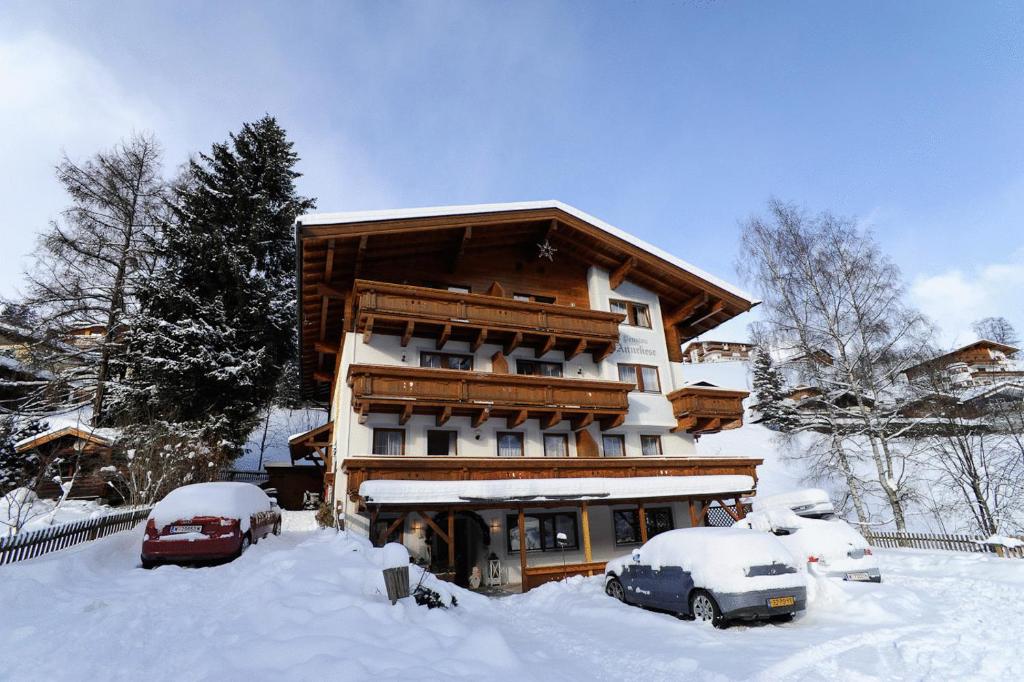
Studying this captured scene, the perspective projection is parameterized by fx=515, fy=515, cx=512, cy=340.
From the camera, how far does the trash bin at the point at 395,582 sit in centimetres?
741

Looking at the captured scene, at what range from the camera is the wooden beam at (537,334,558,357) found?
1969cm

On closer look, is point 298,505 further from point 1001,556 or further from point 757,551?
point 1001,556

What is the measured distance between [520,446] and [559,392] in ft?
8.66

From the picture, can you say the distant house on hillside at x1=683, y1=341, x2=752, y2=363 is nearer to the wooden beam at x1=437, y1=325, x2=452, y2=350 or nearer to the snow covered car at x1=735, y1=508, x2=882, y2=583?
the wooden beam at x1=437, y1=325, x2=452, y2=350

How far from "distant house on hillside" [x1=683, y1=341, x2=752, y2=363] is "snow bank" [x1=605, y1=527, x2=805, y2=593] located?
58021 mm

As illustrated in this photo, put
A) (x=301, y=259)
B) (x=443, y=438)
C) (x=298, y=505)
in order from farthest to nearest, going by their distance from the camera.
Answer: (x=298, y=505) < (x=443, y=438) < (x=301, y=259)

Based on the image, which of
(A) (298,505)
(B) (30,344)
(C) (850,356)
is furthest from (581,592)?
(B) (30,344)

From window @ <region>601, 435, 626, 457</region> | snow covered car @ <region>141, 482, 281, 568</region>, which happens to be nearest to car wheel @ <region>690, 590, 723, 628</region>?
snow covered car @ <region>141, 482, 281, 568</region>

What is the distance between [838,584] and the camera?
10867 millimetres

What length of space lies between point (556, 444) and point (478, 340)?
17.0ft

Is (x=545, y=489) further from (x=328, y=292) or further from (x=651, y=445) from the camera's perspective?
(x=328, y=292)

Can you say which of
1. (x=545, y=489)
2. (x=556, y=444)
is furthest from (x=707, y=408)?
(x=545, y=489)

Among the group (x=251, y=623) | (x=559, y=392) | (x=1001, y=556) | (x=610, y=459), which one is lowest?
(x=1001, y=556)

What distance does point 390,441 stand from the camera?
694 inches
